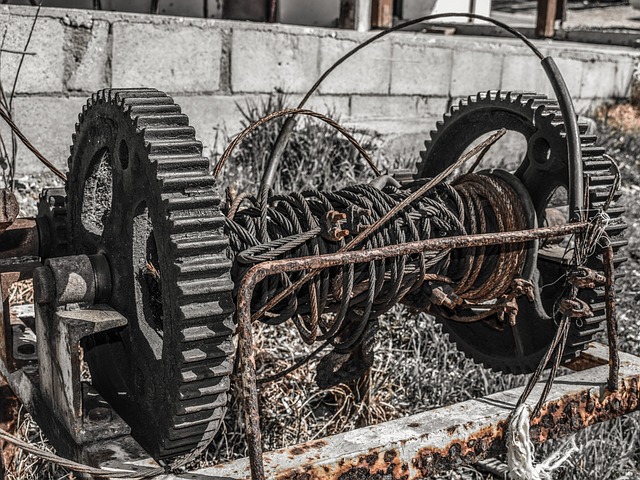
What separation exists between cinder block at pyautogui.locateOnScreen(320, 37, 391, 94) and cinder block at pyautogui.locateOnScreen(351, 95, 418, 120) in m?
0.06

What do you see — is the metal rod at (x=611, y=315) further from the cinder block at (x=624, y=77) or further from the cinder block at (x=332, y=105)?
the cinder block at (x=624, y=77)

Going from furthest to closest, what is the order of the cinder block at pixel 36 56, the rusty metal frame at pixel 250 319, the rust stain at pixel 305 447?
the cinder block at pixel 36 56 → the rust stain at pixel 305 447 → the rusty metal frame at pixel 250 319

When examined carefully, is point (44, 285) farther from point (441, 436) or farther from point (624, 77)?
point (624, 77)

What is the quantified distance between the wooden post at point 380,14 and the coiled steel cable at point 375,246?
3.68 metres

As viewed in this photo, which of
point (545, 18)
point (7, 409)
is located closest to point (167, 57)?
point (7, 409)

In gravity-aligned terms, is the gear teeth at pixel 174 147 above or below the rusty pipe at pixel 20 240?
above

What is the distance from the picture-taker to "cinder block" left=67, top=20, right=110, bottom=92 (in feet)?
13.5

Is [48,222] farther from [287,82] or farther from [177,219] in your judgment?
[287,82]

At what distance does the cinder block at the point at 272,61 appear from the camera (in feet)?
15.5

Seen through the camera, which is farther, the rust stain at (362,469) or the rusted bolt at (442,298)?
the rusted bolt at (442,298)

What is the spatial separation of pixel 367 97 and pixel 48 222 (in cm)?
347

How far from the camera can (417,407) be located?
365cm

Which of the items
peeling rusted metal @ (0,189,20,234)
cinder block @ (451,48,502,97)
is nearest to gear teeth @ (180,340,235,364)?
peeling rusted metal @ (0,189,20,234)

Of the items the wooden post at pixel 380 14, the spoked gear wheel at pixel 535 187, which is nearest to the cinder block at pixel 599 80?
the wooden post at pixel 380 14
